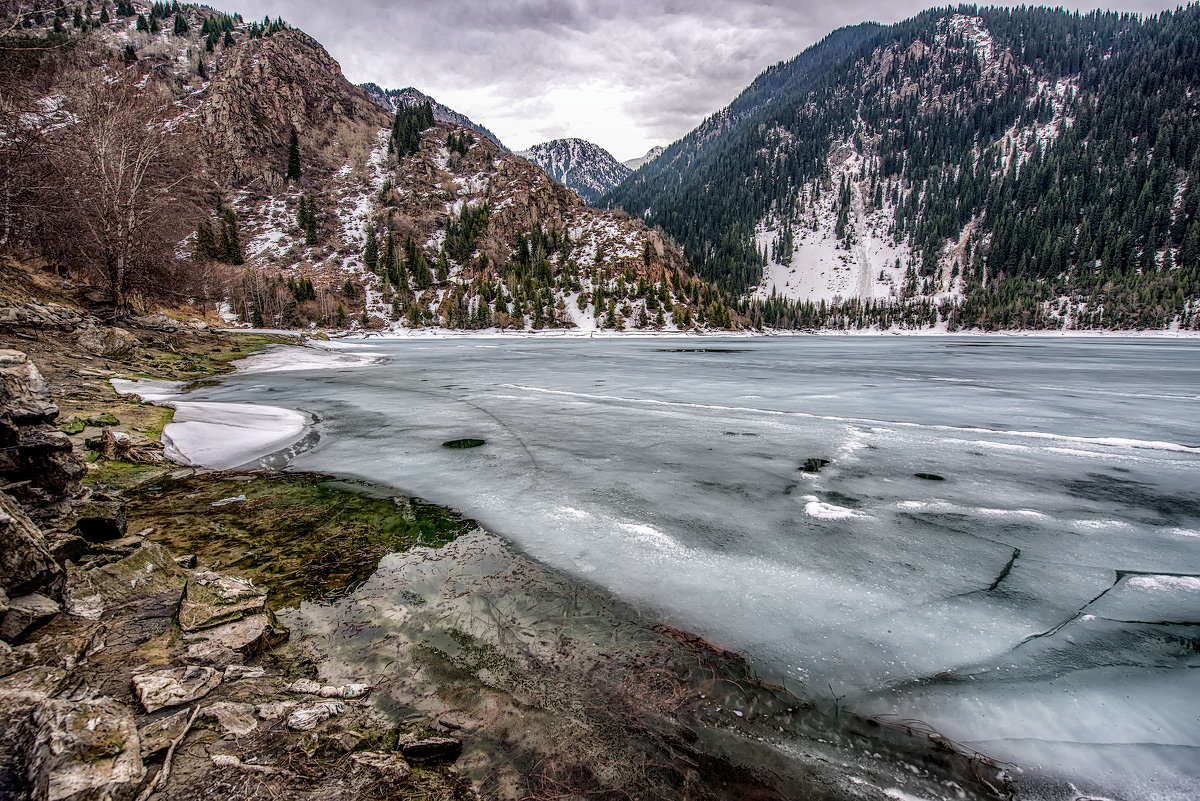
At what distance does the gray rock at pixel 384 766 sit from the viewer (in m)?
2.03

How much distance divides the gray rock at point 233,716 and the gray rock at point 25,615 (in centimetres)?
130

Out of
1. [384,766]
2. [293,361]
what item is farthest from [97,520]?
[293,361]

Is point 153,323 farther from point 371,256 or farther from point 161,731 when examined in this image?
Result: point 371,256

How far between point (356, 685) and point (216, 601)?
4.68 feet

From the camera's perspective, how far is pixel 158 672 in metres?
2.48

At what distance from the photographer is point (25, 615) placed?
8.57 feet

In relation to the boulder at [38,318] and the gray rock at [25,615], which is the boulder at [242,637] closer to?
the gray rock at [25,615]

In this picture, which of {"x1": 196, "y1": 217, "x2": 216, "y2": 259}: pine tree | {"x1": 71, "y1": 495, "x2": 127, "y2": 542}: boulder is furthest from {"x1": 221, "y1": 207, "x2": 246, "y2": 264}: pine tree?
{"x1": 71, "y1": 495, "x2": 127, "y2": 542}: boulder

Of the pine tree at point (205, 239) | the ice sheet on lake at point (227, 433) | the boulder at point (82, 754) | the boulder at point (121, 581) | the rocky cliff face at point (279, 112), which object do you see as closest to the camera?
the boulder at point (82, 754)

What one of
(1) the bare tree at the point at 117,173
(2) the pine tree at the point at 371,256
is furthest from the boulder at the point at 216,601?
(2) the pine tree at the point at 371,256

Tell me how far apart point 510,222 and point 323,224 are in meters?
39.2

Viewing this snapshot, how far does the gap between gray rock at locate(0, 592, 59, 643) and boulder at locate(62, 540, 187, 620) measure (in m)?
0.15

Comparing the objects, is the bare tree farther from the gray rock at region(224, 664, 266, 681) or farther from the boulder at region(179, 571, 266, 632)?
the gray rock at region(224, 664, 266, 681)

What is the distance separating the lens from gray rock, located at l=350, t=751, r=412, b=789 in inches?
79.8
